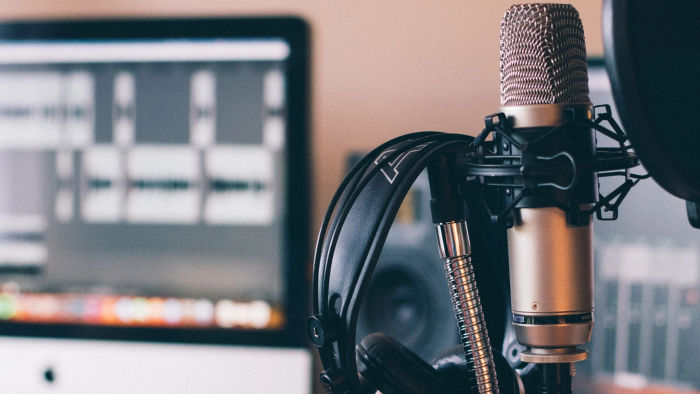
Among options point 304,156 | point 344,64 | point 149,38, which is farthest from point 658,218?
point 149,38

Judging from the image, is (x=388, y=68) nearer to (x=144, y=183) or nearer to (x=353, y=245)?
(x=144, y=183)

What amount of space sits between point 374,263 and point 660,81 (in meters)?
0.13

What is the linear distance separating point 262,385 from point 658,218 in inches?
18.5

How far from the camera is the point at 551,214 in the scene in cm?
30

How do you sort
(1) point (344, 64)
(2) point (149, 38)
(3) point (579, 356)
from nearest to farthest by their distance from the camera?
(3) point (579, 356), (2) point (149, 38), (1) point (344, 64)

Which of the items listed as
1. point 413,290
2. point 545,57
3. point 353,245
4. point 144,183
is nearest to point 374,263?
point 353,245

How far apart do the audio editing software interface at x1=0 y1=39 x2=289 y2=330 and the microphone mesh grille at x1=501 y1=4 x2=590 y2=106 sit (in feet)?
1.73

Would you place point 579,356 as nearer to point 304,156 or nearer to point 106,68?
point 304,156

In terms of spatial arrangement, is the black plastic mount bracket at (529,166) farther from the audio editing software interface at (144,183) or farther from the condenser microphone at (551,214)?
the audio editing software interface at (144,183)

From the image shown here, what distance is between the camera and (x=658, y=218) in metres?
0.74

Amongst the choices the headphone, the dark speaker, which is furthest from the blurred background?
the headphone

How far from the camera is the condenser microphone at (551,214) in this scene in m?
0.29

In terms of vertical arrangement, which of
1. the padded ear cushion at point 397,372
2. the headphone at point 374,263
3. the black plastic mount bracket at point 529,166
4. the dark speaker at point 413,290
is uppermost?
the black plastic mount bracket at point 529,166

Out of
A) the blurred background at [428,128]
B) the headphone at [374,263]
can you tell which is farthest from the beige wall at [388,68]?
the headphone at [374,263]
